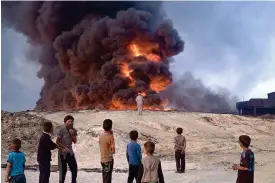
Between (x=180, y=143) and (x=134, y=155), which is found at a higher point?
(x=180, y=143)

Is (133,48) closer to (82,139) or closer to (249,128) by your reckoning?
(249,128)

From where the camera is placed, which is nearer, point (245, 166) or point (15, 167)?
point (245, 166)

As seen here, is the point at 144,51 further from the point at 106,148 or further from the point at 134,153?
the point at 106,148

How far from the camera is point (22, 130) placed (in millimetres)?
20453

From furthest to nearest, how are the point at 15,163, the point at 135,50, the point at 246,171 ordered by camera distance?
the point at 135,50 < the point at 15,163 < the point at 246,171

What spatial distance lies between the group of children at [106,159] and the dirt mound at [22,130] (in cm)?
836

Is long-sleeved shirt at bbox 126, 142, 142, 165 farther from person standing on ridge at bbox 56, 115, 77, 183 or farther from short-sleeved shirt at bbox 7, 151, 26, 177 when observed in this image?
short-sleeved shirt at bbox 7, 151, 26, 177

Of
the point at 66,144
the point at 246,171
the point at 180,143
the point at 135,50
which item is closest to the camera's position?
the point at 246,171

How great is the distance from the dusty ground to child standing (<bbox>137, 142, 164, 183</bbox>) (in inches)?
208

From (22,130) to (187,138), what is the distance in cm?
980

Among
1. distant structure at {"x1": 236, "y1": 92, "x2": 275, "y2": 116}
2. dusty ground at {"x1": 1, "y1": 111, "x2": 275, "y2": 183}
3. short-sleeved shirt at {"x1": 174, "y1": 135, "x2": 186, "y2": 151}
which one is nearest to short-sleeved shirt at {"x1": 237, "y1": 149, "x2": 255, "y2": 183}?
dusty ground at {"x1": 1, "y1": 111, "x2": 275, "y2": 183}

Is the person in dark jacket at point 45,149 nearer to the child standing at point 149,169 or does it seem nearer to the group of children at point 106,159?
the group of children at point 106,159

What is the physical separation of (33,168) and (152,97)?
93.1 feet

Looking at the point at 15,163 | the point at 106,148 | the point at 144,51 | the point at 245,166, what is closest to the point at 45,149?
the point at 15,163
